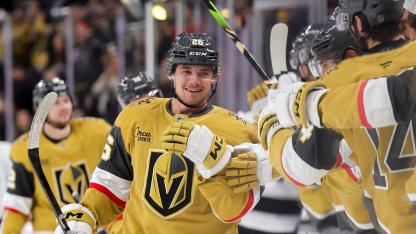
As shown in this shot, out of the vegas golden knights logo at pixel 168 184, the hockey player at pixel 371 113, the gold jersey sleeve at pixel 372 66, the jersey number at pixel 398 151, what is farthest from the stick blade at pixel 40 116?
the jersey number at pixel 398 151

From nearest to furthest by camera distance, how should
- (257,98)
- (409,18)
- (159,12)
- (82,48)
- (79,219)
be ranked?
1. (409,18)
2. (79,219)
3. (257,98)
4. (159,12)
5. (82,48)

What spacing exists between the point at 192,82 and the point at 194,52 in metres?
0.10

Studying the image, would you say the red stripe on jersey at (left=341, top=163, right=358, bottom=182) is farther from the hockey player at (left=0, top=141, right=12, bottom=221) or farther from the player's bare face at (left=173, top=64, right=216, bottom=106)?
the hockey player at (left=0, top=141, right=12, bottom=221)

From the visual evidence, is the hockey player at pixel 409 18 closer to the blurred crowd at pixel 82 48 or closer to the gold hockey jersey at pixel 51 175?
the blurred crowd at pixel 82 48

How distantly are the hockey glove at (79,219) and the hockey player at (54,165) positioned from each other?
2.65 ft

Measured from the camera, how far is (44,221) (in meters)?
2.81

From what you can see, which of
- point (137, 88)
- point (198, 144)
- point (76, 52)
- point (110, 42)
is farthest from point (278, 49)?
point (76, 52)

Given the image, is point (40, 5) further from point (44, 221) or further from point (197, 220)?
point (197, 220)

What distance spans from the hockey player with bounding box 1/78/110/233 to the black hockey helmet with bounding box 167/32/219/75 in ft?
3.28

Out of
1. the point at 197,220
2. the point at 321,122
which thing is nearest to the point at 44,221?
the point at 197,220

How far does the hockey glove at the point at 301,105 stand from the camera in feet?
4.53

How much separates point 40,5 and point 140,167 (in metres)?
3.35

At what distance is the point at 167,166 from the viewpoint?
1970 mm

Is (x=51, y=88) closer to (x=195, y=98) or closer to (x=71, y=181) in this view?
(x=71, y=181)
